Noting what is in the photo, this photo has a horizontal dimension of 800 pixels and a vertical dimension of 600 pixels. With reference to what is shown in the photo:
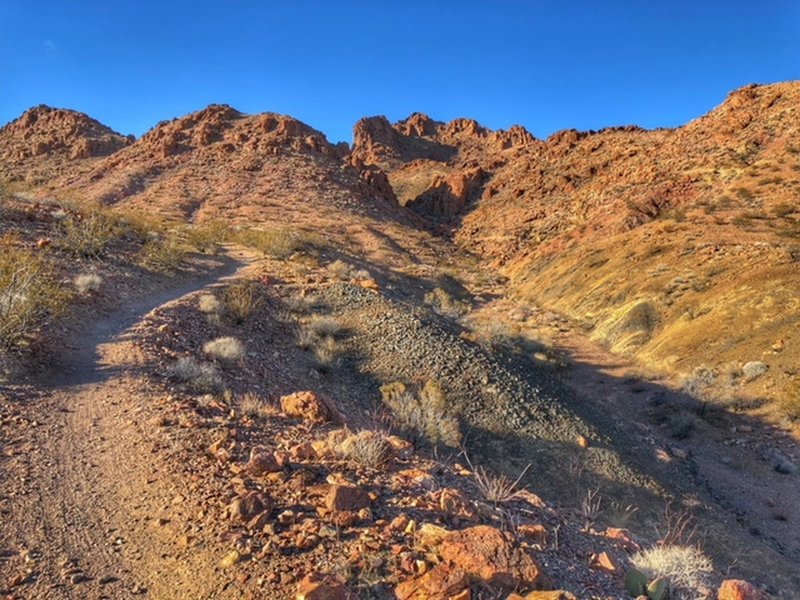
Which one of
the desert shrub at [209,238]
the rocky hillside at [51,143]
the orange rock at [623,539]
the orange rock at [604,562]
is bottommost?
the orange rock at [623,539]

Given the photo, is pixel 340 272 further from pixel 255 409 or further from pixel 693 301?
pixel 255 409

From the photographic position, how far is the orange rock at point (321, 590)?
3.20 metres

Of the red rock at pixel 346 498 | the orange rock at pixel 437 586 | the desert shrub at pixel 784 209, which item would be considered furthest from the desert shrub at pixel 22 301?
the desert shrub at pixel 784 209

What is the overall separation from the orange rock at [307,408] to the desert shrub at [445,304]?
1376cm

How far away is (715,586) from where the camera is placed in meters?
4.56

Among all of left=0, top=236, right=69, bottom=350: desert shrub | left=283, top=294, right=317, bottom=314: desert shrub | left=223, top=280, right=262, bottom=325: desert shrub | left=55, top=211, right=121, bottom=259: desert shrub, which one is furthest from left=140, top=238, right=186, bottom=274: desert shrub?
left=0, top=236, right=69, bottom=350: desert shrub

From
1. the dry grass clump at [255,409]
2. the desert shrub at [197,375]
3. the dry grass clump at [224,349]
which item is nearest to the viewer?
the dry grass clump at [255,409]

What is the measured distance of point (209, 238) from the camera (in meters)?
23.2

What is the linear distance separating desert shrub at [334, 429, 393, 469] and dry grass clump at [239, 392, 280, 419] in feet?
4.53

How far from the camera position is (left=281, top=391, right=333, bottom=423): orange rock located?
651 cm

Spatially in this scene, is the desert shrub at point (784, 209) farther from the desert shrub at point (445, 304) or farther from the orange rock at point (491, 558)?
the orange rock at point (491, 558)

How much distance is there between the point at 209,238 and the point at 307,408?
18555 mm

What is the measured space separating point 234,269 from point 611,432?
40.5ft

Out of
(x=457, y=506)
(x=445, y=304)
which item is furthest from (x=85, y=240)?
(x=457, y=506)
